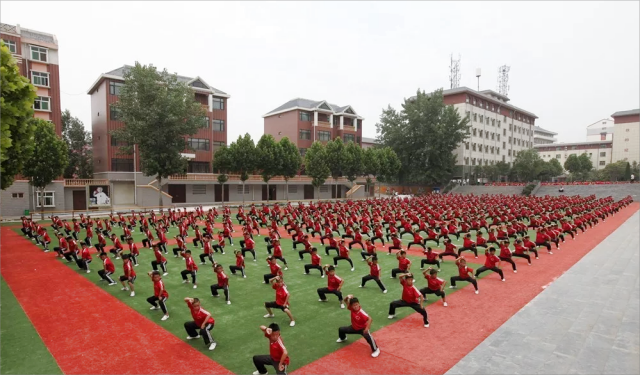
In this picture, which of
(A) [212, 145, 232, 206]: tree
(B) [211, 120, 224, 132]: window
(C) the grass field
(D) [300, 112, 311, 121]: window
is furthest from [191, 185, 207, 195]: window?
(C) the grass field

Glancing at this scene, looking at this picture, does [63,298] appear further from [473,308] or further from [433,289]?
[473,308]

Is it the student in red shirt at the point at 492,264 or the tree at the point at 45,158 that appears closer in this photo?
the student in red shirt at the point at 492,264

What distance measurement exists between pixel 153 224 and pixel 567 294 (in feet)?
69.0

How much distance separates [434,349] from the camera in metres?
7.34

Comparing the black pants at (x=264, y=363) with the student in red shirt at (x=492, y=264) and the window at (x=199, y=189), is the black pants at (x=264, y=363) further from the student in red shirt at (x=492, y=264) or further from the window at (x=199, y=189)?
the window at (x=199, y=189)

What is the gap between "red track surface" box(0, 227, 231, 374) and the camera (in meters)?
6.71

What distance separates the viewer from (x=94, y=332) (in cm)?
819

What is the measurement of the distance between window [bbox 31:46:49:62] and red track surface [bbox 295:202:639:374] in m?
39.4

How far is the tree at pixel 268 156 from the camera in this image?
137 feet

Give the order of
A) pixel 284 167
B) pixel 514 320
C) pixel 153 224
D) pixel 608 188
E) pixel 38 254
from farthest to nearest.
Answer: pixel 608 188 < pixel 284 167 < pixel 153 224 < pixel 38 254 < pixel 514 320

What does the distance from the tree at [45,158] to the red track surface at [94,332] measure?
54.6 ft

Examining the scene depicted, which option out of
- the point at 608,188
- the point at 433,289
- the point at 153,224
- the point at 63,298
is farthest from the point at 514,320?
the point at 608,188

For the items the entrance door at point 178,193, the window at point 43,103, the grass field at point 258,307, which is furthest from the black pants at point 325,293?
the entrance door at point 178,193

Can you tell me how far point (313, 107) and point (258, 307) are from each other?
170 feet
